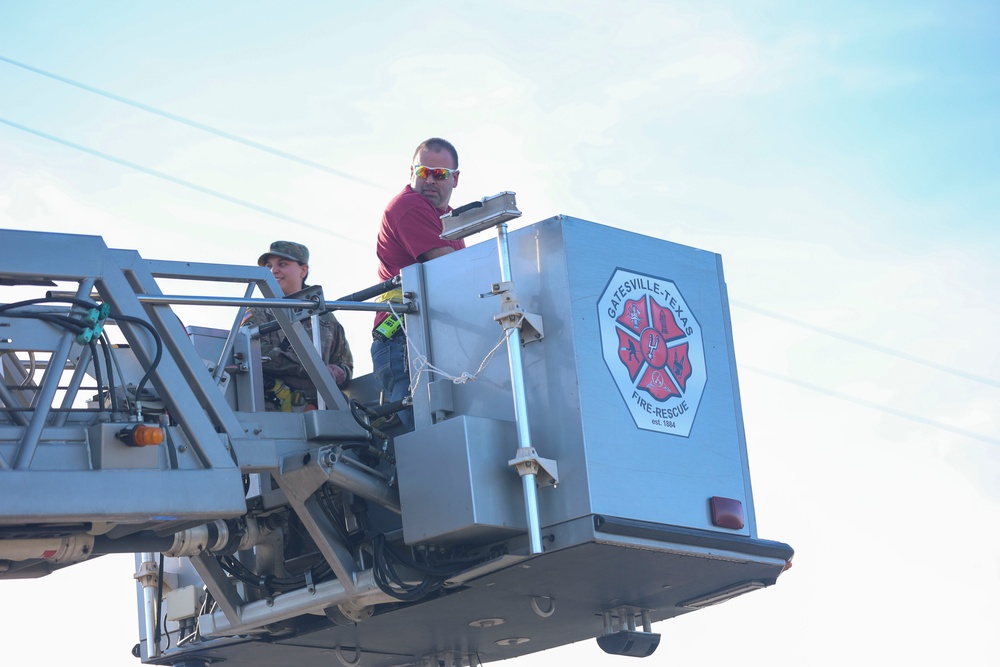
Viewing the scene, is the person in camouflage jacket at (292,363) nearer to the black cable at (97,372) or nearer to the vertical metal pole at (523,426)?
the vertical metal pole at (523,426)

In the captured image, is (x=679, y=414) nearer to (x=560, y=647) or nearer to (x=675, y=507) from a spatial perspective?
(x=675, y=507)

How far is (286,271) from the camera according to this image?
37.9 feet

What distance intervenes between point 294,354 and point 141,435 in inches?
109

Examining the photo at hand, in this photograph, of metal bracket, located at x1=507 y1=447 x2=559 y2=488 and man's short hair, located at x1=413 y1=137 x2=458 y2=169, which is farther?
man's short hair, located at x1=413 y1=137 x2=458 y2=169

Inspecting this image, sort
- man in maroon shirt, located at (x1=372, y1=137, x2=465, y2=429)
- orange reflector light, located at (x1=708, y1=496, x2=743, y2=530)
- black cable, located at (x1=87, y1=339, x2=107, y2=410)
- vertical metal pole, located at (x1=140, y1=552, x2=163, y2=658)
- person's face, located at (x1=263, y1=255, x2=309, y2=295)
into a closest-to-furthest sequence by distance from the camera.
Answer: black cable, located at (x1=87, y1=339, x2=107, y2=410), orange reflector light, located at (x1=708, y1=496, x2=743, y2=530), man in maroon shirt, located at (x1=372, y1=137, x2=465, y2=429), vertical metal pole, located at (x1=140, y1=552, x2=163, y2=658), person's face, located at (x1=263, y1=255, x2=309, y2=295)

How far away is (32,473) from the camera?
7613mm

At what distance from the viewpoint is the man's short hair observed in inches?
409

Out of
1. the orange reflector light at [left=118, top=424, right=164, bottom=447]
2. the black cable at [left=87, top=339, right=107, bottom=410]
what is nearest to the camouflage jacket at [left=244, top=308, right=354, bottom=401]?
the black cable at [left=87, top=339, right=107, bottom=410]

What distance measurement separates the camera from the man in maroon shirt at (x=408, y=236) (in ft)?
31.6

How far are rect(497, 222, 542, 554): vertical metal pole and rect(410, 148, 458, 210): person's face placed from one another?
1568mm

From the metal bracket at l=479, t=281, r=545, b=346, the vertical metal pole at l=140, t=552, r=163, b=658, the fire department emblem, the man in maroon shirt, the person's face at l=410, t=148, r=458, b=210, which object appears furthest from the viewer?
the vertical metal pole at l=140, t=552, r=163, b=658

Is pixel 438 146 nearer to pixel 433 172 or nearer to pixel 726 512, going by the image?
pixel 433 172

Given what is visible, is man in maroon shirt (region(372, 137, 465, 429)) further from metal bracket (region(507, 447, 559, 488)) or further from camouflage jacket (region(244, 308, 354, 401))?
metal bracket (region(507, 447, 559, 488))

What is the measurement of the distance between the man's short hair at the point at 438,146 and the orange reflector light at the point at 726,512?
9.71 feet
